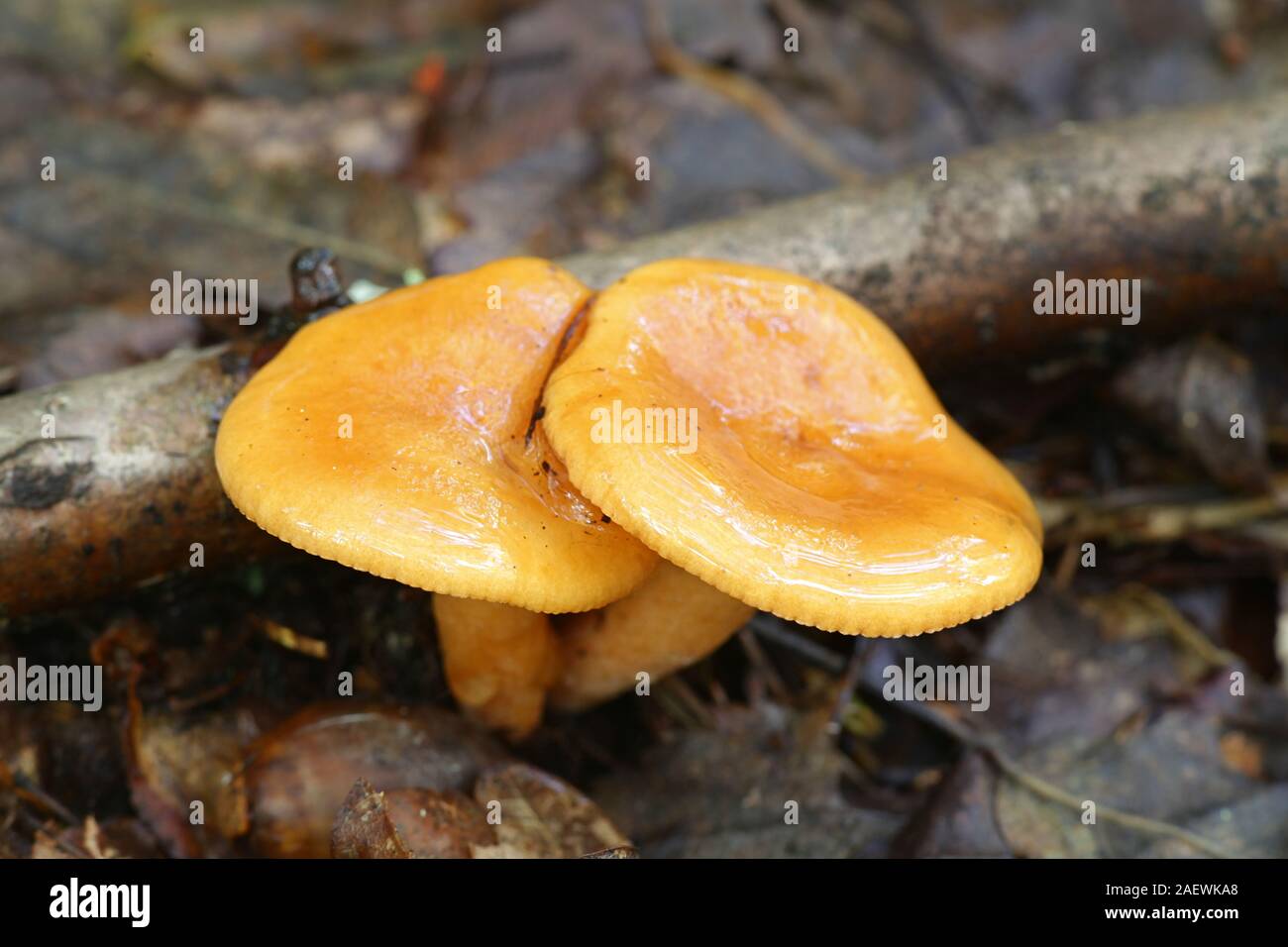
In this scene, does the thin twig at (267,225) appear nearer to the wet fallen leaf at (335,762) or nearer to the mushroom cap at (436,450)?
the mushroom cap at (436,450)

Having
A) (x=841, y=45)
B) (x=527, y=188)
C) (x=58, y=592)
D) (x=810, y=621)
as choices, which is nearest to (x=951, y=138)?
(x=841, y=45)

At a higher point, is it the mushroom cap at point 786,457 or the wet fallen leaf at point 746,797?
the mushroom cap at point 786,457

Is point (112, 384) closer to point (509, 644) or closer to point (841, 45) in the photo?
point (509, 644)

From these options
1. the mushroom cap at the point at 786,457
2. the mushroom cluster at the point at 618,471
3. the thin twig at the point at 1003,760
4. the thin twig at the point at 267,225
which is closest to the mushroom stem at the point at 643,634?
the mushroom cluster at the point at 618,471

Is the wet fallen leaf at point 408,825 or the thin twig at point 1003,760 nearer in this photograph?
the wet fallen leaf at point 408,825

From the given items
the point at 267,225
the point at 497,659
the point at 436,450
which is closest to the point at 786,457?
the point at 436,450

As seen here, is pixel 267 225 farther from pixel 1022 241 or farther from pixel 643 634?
pixel 1022 241
